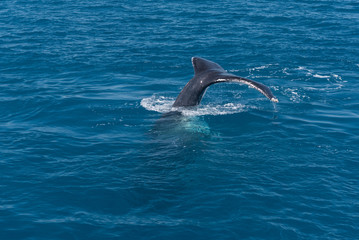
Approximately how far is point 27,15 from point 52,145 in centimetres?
2834

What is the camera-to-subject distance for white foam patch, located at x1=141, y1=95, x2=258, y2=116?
828 inches

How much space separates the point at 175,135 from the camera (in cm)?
1916

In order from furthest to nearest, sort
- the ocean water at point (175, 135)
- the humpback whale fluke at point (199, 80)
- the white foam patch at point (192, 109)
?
the white foam patch at point (192, 109) → the humpback whale fluke at point (199, 80) → the ocean water at point (175, 135)

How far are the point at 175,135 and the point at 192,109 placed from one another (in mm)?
2213

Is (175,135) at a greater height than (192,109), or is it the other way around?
(192,109)

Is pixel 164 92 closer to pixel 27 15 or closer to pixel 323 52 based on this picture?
pixel 323 52

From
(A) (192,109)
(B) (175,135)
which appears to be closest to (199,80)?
(A) (192,109)

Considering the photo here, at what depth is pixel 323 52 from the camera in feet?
107

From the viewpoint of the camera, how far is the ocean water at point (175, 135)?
568 inches

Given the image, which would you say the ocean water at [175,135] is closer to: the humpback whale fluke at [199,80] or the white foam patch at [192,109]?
the white foam patch at [192,109]

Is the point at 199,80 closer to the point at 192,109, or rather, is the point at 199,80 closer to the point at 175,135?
the point at 192,109

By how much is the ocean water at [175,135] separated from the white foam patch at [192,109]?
0.36 feet

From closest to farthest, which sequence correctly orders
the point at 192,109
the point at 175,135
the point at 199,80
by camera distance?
1. the point at 175,135
2. the point at 199,80
3. the point at 192,109

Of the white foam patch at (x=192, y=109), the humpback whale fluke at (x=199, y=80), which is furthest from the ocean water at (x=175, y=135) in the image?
the humpback whale fluke at (x=199, y=80)
